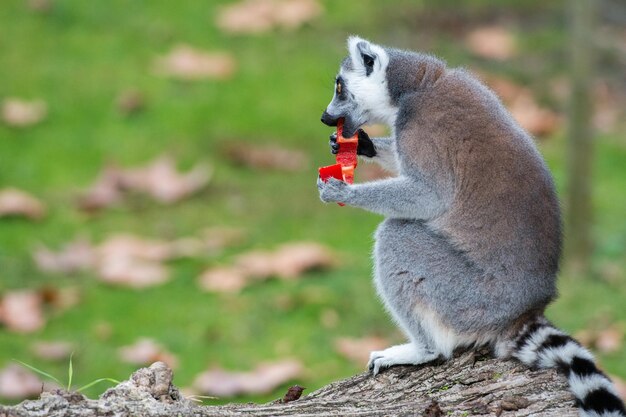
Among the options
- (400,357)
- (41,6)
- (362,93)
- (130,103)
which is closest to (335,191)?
(362,93)

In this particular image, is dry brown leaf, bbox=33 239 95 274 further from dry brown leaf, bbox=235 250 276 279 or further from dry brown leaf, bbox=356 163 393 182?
dry brown leaf, bbox=356 163 393 182

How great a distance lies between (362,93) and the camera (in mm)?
5004

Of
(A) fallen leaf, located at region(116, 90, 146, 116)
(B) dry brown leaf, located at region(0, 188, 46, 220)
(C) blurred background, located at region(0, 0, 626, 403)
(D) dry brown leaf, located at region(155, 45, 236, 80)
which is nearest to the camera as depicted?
(C) blurred background, located at region(0, 0, 626, 403)

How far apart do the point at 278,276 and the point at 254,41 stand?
3.86 m

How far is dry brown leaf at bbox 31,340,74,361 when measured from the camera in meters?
6.67

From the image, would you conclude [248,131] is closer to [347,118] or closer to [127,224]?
[127,224]

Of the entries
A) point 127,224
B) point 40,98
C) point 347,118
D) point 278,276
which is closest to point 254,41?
point 40,98

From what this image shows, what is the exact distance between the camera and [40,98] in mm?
9828

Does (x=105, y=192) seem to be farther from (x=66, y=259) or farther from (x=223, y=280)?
(x=223, y=280)

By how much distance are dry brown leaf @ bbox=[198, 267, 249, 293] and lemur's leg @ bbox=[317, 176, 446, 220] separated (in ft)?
9.79

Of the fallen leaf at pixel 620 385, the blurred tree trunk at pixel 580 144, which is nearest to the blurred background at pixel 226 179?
the blurred tree trunk at pixel 580 144

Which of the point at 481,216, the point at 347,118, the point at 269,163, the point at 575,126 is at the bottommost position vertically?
the point at 481,216

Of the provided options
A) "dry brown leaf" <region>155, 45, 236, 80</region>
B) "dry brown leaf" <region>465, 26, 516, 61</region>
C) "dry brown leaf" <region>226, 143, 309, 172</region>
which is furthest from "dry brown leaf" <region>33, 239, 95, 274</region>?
"dry brown leaf" <region>465, 26, 516, 61</region>

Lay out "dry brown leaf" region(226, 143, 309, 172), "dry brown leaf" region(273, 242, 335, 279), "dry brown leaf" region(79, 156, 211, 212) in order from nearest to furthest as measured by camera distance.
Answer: "dry brown leaf" region(273, 242, 335, 279)
"dry brown leaf" region(79, 156, 211, 212)
"dry brown leaf" region(226, 143, 309, 172)
